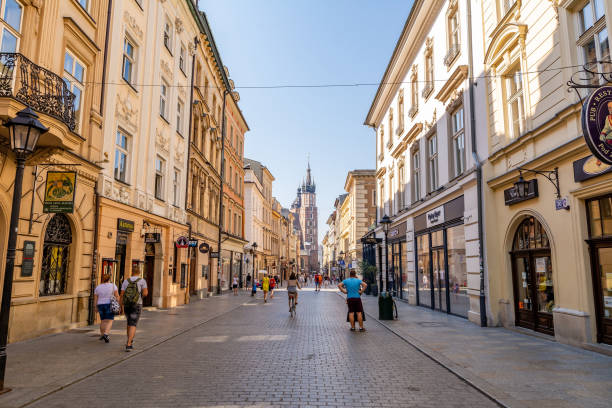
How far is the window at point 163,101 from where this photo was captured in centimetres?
1906

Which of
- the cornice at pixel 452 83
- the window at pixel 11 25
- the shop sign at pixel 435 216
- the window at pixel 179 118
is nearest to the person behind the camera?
the window at pixel 11 25

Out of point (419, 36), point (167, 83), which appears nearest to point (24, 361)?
point (167, 83)

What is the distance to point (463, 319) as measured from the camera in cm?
1445

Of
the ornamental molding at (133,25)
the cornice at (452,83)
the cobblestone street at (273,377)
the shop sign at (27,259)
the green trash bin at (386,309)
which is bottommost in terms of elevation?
the cobblestone street at (273,377)

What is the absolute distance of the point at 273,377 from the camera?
6594mm

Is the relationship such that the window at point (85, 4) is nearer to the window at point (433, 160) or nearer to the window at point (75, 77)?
the window at point (75, 77)

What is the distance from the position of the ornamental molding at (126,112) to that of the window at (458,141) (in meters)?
11.9

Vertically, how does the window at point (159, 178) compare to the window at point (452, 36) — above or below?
below

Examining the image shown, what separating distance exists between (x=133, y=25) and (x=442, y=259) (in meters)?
14.7

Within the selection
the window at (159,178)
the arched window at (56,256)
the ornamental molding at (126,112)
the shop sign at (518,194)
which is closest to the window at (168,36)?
the ornamental molding at (126,112)

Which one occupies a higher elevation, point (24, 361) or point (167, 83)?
point (167, 83)

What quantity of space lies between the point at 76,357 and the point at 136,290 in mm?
1668

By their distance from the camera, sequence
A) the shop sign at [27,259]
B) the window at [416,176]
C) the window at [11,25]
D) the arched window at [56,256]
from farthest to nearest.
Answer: the window at [416,176] → the arched window at [56,256] → the shop sign at [27,259] → the window at [11,25]

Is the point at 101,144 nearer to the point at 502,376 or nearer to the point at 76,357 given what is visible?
the point at 76,357
